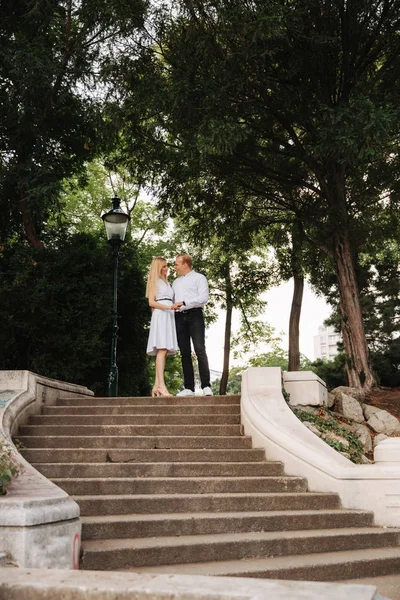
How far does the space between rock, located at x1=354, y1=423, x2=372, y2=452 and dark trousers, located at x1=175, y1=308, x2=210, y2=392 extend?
93.0 inches

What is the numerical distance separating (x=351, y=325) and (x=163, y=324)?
532 cm

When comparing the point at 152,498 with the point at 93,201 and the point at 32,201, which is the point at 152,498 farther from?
the point at 93,201

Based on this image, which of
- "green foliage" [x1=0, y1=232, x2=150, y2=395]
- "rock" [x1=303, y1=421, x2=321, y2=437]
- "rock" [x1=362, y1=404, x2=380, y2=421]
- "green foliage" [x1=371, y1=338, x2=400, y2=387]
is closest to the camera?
"rock" [x1=303, y1=421, x2=321, y2=437]

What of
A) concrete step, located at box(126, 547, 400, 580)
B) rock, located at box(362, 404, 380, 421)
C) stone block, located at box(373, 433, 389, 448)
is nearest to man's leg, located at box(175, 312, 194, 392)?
stone block, located at box(373, 433, 389, 448)

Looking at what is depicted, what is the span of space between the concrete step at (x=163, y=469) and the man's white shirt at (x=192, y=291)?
297 cm

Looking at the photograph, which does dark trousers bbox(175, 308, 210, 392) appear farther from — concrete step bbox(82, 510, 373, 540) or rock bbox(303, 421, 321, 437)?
concrete step bbox(82, 510, 373, 540)

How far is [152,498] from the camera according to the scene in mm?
5418

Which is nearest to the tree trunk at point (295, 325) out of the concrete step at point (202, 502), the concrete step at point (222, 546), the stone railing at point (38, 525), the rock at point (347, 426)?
the rock at point (347, 426)

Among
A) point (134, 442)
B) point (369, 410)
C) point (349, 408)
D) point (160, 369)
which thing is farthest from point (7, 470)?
point (369, 410)

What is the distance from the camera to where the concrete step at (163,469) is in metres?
6.08

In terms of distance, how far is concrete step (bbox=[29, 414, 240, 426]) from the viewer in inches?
301

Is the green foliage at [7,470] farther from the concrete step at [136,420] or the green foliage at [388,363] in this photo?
the green foliage at [388,363]

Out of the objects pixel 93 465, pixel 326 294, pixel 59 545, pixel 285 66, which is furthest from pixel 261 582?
pixel 326 294

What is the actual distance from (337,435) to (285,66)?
7713 mm
